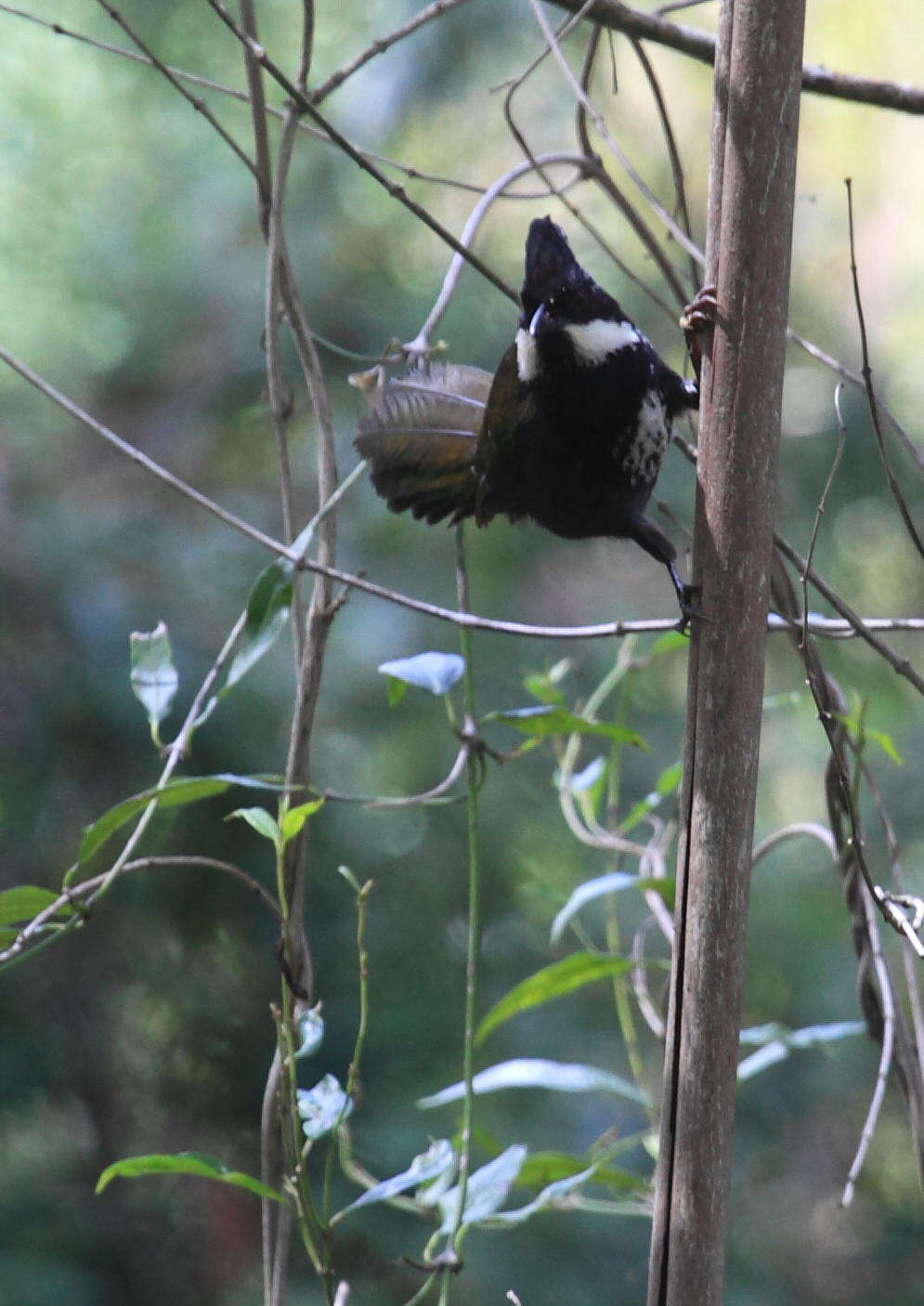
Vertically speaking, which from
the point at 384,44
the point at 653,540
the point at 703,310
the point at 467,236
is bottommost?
the point at 653,540

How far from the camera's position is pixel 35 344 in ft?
6.30

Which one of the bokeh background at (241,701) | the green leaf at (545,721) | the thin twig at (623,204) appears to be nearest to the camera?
the green leaf at (545,721)

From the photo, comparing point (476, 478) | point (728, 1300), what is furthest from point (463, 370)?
point (728, 1300)

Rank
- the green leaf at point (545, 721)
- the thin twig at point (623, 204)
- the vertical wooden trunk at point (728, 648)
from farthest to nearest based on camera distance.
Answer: the thin twig at point (623, 204) < the green leaf at point (545, 721) < the vertical wooden trunk at point (728, 648)

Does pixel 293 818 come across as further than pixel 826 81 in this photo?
No

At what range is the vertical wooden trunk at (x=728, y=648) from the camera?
0.83 m

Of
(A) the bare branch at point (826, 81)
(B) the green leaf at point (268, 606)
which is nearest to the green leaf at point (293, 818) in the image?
(B) the green leaf at point (268, 606)

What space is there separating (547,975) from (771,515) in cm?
54

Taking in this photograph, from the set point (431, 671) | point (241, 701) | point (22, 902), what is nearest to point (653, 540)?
point (431, 671)

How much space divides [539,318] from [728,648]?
526mm

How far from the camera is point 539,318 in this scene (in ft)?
4.11

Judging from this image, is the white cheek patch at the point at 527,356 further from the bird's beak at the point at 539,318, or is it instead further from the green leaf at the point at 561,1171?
the green leaf at the point at 561,1171

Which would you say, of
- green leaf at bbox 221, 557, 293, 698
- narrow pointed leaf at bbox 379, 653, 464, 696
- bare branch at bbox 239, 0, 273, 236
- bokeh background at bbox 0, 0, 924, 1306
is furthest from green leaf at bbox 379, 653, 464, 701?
bokeh background at bbox 0, 0, 924, 1306

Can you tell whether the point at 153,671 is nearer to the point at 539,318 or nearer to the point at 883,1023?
the point at 539,318
